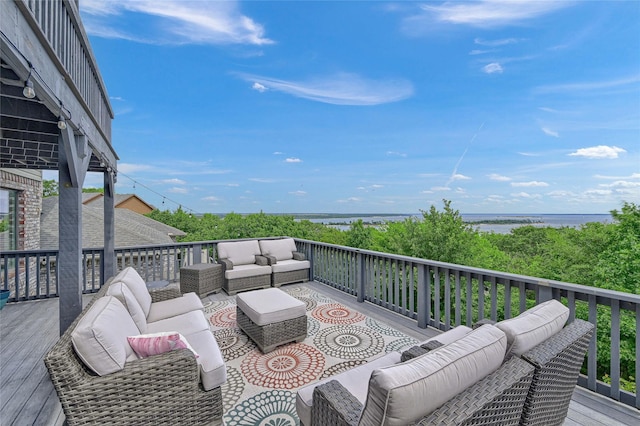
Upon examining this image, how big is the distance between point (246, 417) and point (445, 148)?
1673 centimetres

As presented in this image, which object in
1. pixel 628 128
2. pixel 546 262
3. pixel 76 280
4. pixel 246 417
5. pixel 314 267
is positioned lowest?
pixel 546 262

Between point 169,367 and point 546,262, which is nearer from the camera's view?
point 169,367

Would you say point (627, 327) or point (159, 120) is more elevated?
point (159, 120)

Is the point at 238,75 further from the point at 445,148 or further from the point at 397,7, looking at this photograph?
the point at 445,148

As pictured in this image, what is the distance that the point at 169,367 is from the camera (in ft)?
5.58

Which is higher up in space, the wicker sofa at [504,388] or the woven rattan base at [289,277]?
the wicker sofa at [504,388]

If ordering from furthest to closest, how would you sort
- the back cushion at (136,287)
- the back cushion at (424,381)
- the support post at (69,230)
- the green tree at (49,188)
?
1. the green tree at (49,188)
2. the back cushion at (136,287)
3. the support post at (69,230)
4. the back cushion at (424,381)

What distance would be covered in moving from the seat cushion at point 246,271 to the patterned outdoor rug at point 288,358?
770 millimetres

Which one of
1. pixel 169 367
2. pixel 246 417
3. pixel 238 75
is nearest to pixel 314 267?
pixel 246 417

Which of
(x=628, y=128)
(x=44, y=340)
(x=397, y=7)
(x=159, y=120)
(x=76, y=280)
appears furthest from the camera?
(x=159, y=120)

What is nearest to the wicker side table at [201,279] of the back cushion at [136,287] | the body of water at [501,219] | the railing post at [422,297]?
Result: the back cushion at [136,287]

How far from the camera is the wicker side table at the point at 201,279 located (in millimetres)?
4875

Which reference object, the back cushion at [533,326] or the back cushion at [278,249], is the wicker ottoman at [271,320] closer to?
the back cushion at [533,326]

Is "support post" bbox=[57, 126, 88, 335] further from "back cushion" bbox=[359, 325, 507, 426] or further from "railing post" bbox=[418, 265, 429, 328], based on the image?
"railing post" bbox=[418, 265, 429, 328]
